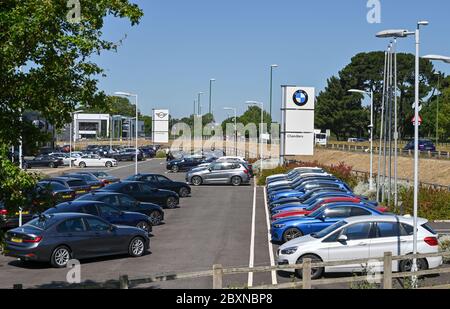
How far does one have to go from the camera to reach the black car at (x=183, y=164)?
57562mm

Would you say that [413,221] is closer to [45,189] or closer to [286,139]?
[45,189]

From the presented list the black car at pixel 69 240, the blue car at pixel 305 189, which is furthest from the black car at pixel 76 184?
the black car at pixel 69 240

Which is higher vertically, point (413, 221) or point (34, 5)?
point (34, 5)

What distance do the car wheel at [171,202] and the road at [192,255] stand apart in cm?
37

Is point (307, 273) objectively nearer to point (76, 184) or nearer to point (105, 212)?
point (105, 212)

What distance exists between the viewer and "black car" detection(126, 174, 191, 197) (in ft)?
109

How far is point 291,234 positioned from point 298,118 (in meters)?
28.4

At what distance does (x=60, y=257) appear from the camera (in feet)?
53.6

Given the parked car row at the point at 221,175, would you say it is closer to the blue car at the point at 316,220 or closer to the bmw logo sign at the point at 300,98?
the bmw logo sign at the point at 300,98

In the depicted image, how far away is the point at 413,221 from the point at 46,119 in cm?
959

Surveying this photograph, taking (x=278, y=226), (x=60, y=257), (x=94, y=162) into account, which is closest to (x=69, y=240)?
(x=60, y=257)
